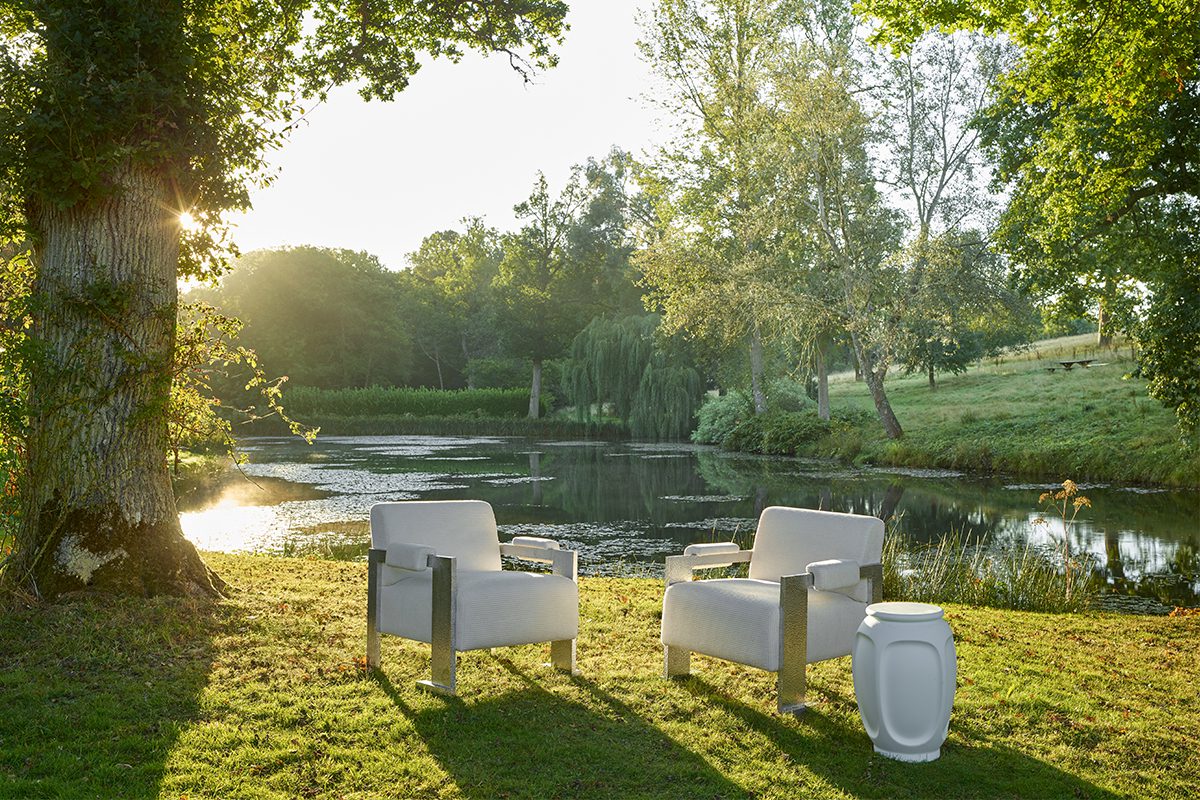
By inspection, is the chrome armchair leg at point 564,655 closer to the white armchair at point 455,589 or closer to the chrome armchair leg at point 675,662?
the white armchair at point 455,589

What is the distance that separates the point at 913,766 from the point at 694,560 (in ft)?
4.75

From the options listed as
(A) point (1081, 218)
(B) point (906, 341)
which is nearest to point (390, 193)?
(B) point (906, 341)

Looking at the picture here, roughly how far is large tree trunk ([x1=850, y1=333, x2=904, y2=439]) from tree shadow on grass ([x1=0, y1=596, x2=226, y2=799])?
61.9 feet

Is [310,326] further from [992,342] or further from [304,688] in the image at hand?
[304,688]

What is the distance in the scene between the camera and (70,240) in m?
Result: 5.49

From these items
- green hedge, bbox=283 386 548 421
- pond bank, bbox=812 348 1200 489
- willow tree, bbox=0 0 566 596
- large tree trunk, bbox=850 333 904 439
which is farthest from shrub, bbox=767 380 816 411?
willow tree, bbox=0 0 566 596

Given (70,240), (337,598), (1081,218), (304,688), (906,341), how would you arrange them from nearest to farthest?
(304,688) < (70,240) < (337,598) < (1081,218) < (906,341)

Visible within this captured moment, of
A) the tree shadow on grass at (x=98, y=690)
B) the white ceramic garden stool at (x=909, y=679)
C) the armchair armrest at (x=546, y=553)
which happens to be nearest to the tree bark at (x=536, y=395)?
the tree shadow on grass at (x=98, y=690)

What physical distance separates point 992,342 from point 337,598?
3551cm

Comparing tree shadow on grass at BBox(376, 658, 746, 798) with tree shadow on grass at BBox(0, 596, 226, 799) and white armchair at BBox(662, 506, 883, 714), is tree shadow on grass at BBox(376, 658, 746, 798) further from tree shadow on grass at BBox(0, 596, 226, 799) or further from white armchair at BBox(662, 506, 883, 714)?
tree shadow on grass at BBox(0, 596, 226, 799)

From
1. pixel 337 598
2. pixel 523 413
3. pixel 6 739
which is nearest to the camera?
pixel 6 739

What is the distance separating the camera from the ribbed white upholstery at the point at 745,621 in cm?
404

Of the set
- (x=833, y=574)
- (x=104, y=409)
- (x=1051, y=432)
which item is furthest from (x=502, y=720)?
(x=1051, y=432)

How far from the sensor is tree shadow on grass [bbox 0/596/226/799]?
325 centimetres
